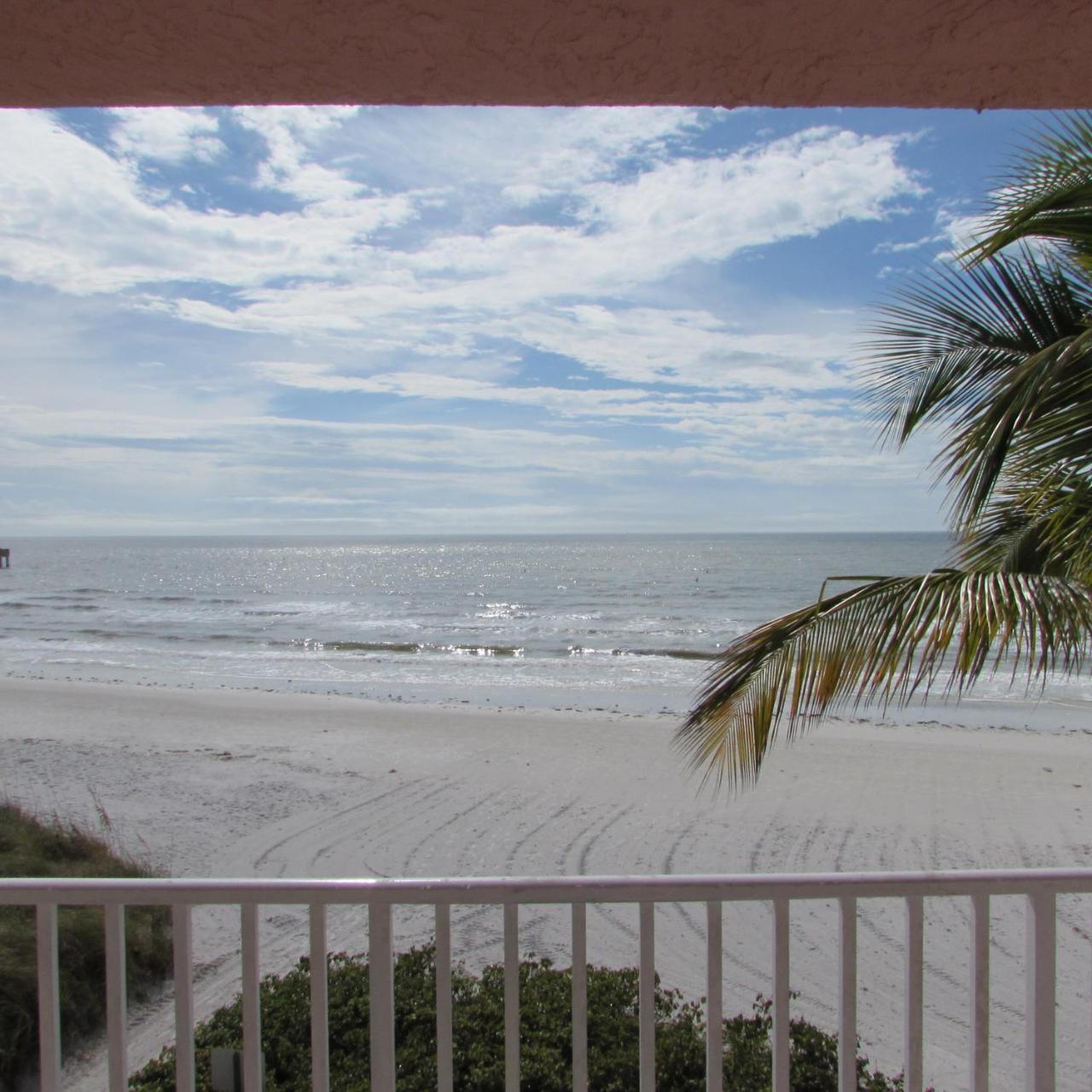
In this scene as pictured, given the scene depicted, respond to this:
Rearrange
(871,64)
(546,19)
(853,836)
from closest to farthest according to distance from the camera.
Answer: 1. (546,19)
2. (871,64)
3. (853,836)

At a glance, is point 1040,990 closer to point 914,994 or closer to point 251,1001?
point 914,994

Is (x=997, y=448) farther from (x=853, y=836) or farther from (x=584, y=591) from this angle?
(x=584, y=591)

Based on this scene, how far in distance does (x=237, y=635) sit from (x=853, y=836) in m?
24.2

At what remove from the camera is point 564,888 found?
1.70m

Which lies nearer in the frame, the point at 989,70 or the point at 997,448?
the point at 989,70

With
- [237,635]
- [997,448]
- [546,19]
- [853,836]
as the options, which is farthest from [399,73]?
[237,635]

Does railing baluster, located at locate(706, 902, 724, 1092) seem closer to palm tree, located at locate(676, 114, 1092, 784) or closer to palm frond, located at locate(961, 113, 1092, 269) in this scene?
palm tree, located at locate(676, 114, 1092, 784)

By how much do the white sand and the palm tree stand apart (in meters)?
2.09

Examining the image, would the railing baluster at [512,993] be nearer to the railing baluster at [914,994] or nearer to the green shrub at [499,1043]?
the railing baluster at [914,994]

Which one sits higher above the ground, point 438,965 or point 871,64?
point 871,64

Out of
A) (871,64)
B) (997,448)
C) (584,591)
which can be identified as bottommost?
(584,591)

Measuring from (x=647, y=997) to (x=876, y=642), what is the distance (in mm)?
1892

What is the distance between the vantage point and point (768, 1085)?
9.46 ft

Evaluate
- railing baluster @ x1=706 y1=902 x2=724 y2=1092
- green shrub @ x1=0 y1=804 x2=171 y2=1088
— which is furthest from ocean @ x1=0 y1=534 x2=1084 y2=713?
railing baluster @ x1=706 y1=902 x2=724 y2=1092
